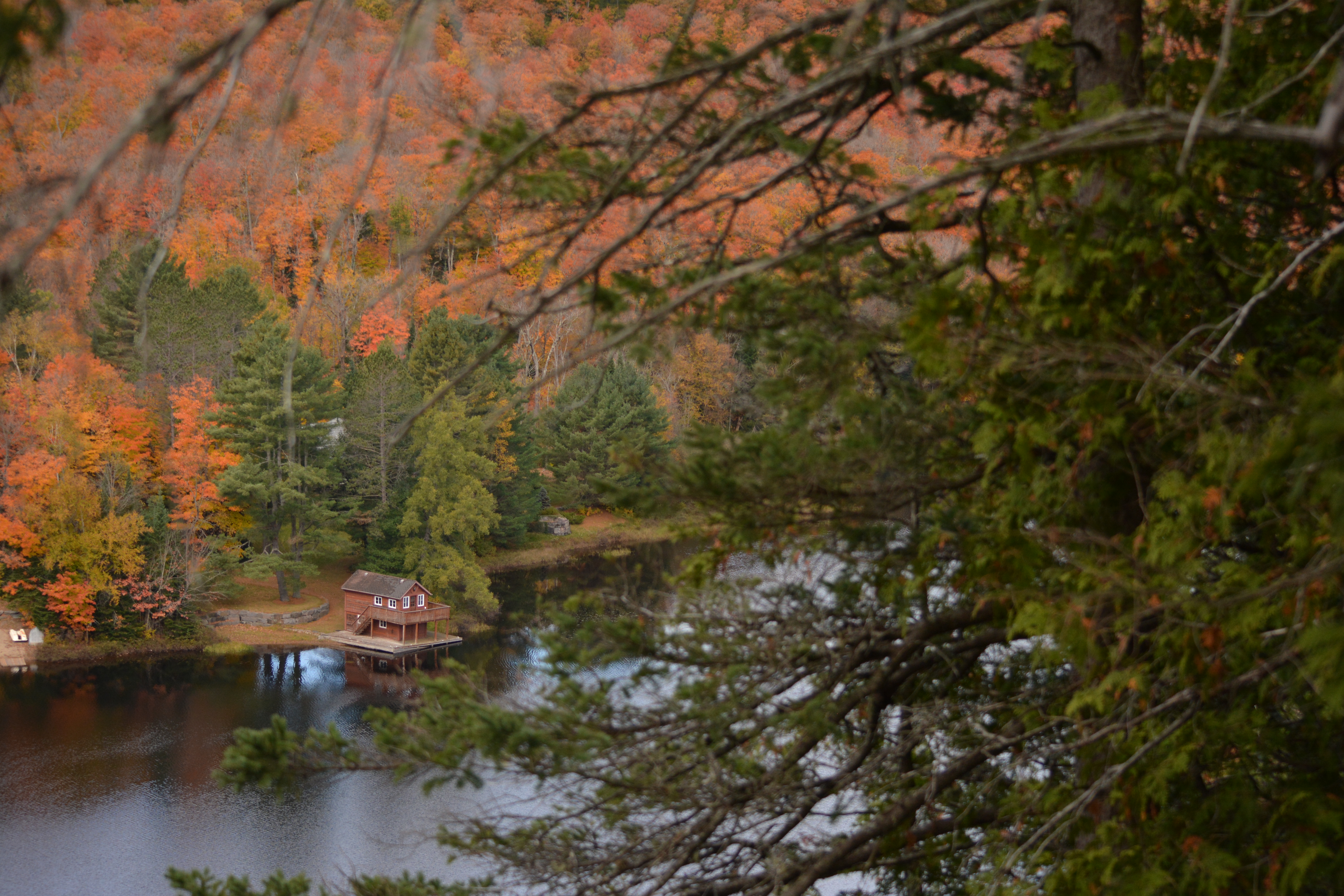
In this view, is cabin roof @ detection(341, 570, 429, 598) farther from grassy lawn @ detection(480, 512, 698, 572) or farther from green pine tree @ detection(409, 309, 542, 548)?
Result: green pine tree @ detection(409, 309, 542, 548)

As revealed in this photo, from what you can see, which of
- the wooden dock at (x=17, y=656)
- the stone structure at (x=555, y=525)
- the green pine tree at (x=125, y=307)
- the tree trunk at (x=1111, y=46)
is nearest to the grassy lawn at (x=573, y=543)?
the stone structure at (x=555, y=525)

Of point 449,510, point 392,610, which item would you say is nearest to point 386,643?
point 392,610

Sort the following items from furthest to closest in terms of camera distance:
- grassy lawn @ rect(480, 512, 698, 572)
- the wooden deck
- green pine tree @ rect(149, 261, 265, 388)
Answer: grassy lawn @ rect(480, 512, 698, 572) → green pine tree @ rect(149, 261, 265, 388) → the wooden deck

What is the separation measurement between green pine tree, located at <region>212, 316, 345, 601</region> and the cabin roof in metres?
0.91

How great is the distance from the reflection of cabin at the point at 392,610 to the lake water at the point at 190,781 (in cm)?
71

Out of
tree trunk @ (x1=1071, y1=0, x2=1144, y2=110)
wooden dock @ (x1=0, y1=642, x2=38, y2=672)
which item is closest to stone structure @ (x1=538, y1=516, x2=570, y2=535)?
wooden dock @ (x1=0, y1=642, x2=38, y2=672)

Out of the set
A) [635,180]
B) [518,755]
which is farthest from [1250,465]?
[518,755]

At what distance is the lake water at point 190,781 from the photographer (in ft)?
43.4

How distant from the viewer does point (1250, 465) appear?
7.00ft

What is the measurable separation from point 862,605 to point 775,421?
198 centimetres

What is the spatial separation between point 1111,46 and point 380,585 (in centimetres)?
2043

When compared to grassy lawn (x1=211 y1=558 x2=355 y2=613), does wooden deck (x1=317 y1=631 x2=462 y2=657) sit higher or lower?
lower

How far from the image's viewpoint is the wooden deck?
20.9m

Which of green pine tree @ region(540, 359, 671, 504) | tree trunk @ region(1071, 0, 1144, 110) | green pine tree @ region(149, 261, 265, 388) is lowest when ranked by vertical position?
tree trunk @ region(1071, 0, 1144, 110)
